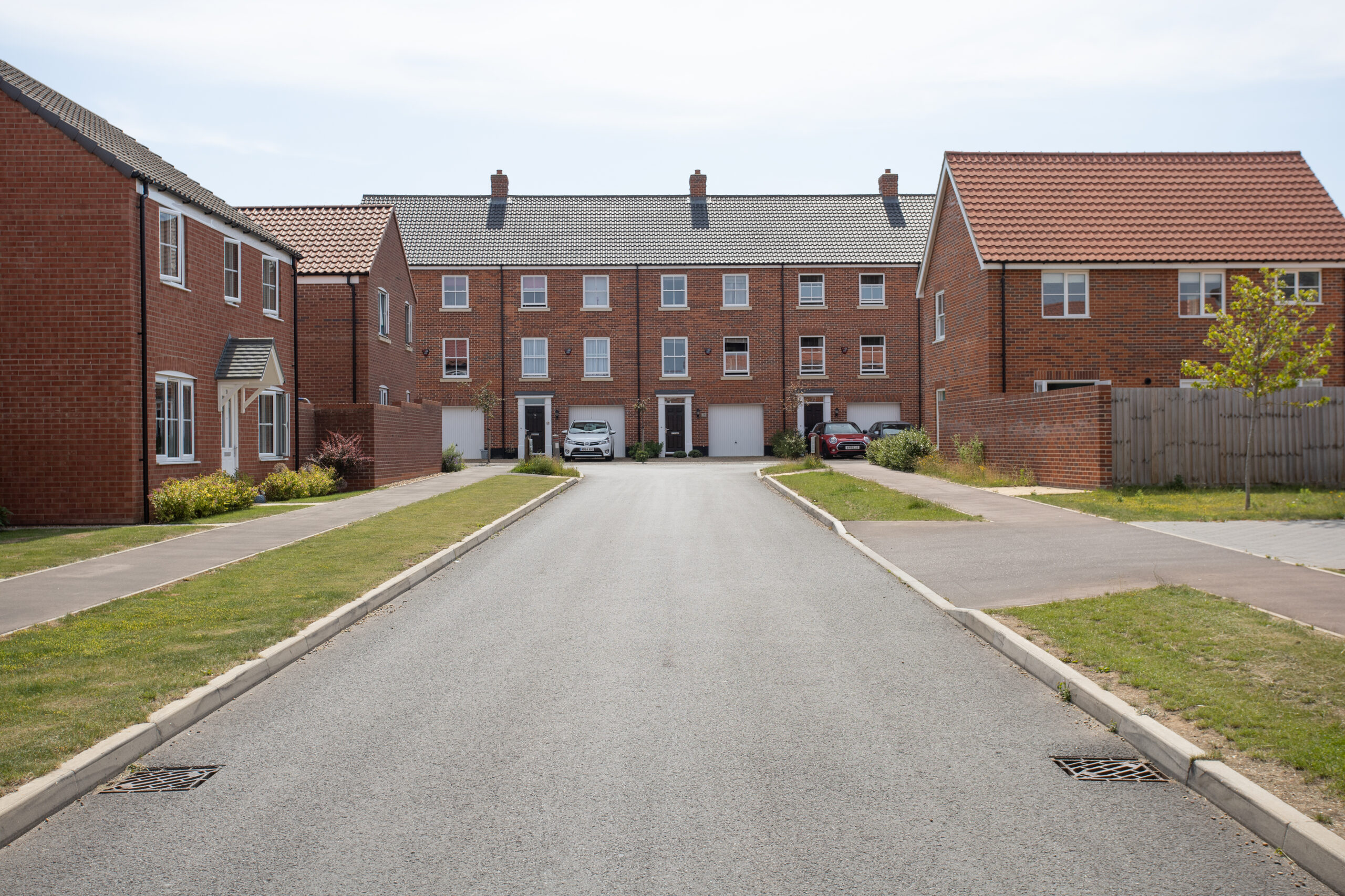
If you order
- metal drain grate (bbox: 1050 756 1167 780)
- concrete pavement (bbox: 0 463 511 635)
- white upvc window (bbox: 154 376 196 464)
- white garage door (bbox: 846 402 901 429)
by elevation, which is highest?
white garage door (bbox: 846 402 901 429)

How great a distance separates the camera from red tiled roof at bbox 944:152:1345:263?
27.8 m

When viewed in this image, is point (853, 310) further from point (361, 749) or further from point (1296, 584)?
point (361, 749)

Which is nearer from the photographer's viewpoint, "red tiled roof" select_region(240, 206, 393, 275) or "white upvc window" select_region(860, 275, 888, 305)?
"red tiled roof" select_region(240, 206, 393, 275)

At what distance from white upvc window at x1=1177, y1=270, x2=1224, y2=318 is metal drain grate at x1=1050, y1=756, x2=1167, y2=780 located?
25.8 metres

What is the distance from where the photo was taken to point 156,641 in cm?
761

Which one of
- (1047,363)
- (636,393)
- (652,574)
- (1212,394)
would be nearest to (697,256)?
(636,393)

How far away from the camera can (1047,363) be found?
27359mm

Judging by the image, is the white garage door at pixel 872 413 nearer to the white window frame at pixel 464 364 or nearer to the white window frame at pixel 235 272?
the white window frame at pixel 464 364

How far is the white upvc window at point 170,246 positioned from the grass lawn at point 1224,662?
15.9 meters

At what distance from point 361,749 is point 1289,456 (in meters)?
19.5

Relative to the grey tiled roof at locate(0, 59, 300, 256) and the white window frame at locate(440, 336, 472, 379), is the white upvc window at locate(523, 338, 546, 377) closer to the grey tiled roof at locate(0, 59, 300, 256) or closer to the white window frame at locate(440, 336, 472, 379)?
the white window frame at locate(440, 336, 472, 379)

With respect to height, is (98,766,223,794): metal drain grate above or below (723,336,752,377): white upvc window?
below

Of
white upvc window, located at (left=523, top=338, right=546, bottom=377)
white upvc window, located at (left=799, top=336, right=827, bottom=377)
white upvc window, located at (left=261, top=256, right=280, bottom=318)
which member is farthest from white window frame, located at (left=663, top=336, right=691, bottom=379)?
white upvc window, located at (left=261, top=256, right=280, bottom=318)

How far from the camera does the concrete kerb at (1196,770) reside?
157 inches
